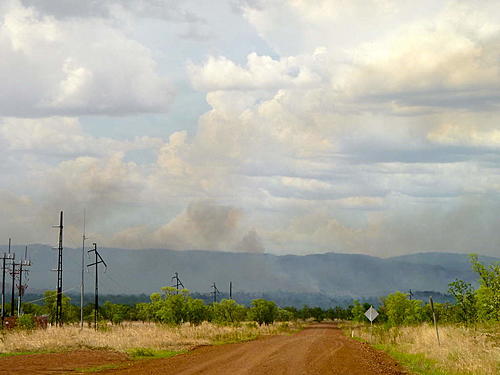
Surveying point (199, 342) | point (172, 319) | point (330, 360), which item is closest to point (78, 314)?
point (172, 319)

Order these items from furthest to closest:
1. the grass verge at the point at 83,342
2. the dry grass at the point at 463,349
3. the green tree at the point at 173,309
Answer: the green tree at the point at 173,309 → the grass verge at the point at 83,342 → the dry grass at the point at 463,349

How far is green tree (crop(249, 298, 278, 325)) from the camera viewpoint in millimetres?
100625

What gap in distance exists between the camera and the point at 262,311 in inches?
3969

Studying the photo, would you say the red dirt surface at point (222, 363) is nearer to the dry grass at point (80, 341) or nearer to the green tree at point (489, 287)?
the dry grass at point (80, 341)

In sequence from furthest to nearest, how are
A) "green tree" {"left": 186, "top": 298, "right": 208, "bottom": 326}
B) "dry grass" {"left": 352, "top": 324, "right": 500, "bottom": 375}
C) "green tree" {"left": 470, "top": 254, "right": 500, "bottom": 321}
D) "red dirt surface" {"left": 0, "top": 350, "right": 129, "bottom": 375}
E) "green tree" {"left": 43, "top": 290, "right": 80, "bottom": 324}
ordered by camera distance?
"green tree" {"left": 43, "top": 290, "right": 80, "bottom": 324} → "green tree" {"left": 186, "top": 298, "right": 208, "bottom": 326} → "green tree" {"left": 470, "top": 254, "right": 500, "bottom": 321} → "red dirt surface" {"left": 0, "top": 350, "right": 129, "bottom": 375} → "dry grass" {"left": 352, "top": 324, "right": 500, "bottom": 375}

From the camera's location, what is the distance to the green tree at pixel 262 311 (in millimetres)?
100625

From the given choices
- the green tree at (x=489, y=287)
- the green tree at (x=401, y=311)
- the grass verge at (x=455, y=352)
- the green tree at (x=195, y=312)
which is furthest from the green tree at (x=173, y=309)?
the green tree at (x=489, y=287)

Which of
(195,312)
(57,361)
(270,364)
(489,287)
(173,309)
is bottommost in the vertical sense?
(270,364)

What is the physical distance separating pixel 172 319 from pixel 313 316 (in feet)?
357

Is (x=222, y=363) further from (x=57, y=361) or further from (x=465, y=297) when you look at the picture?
(x=465, y=297)

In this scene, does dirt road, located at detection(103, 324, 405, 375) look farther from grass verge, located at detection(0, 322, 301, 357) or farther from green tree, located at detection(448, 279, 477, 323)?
green tree, located at detection(448, 279, 477, 323)

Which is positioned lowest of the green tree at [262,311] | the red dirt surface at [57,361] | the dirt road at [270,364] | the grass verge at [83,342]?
the dirt road at [270,364]

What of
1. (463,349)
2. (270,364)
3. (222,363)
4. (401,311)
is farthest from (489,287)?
(401,311)

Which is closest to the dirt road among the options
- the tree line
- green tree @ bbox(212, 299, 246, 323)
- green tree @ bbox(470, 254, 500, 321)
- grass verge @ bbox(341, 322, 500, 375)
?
grass verge @ bbox(341, 322, 500, 375)
